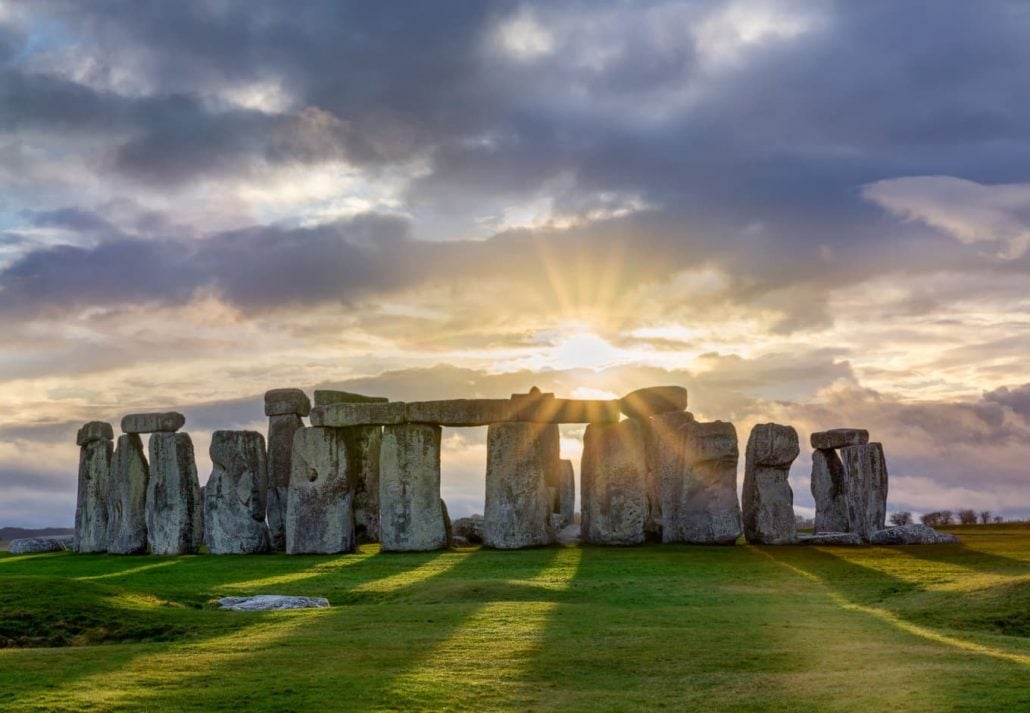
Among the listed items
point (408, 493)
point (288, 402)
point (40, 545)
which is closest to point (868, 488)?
point (408, 493)

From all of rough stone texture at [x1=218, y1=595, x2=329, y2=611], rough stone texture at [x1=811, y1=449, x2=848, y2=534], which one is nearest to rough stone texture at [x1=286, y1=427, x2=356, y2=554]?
rough stone texture at [x1=218, y1=595, x2=329, y2=611]

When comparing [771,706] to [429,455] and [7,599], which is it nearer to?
[7,599]

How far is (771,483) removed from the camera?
35.6m

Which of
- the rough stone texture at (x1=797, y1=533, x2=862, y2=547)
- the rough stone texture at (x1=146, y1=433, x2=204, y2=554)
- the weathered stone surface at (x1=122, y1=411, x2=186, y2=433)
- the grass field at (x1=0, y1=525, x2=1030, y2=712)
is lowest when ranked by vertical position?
the grass field at (x1=0, y1=525, x2=1030, y2=712)

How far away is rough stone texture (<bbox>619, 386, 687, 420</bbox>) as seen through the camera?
3706cm

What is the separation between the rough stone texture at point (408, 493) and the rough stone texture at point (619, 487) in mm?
4757

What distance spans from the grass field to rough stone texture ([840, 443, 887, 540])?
6.04m

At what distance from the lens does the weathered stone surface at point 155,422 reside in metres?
39.1

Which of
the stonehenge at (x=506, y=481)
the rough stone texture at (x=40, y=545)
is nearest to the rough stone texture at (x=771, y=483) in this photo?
the stonehenge at (x=506, y=481)

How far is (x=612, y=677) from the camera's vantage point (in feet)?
53.5

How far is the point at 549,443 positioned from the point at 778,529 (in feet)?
23.3

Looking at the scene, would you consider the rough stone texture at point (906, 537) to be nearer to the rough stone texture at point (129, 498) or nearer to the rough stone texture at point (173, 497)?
the rough stone texture at point (173, 497)

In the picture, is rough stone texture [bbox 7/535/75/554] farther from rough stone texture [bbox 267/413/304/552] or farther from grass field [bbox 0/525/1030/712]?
grass field [bbox 0/525/1030/712]

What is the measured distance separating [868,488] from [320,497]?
16985mm
